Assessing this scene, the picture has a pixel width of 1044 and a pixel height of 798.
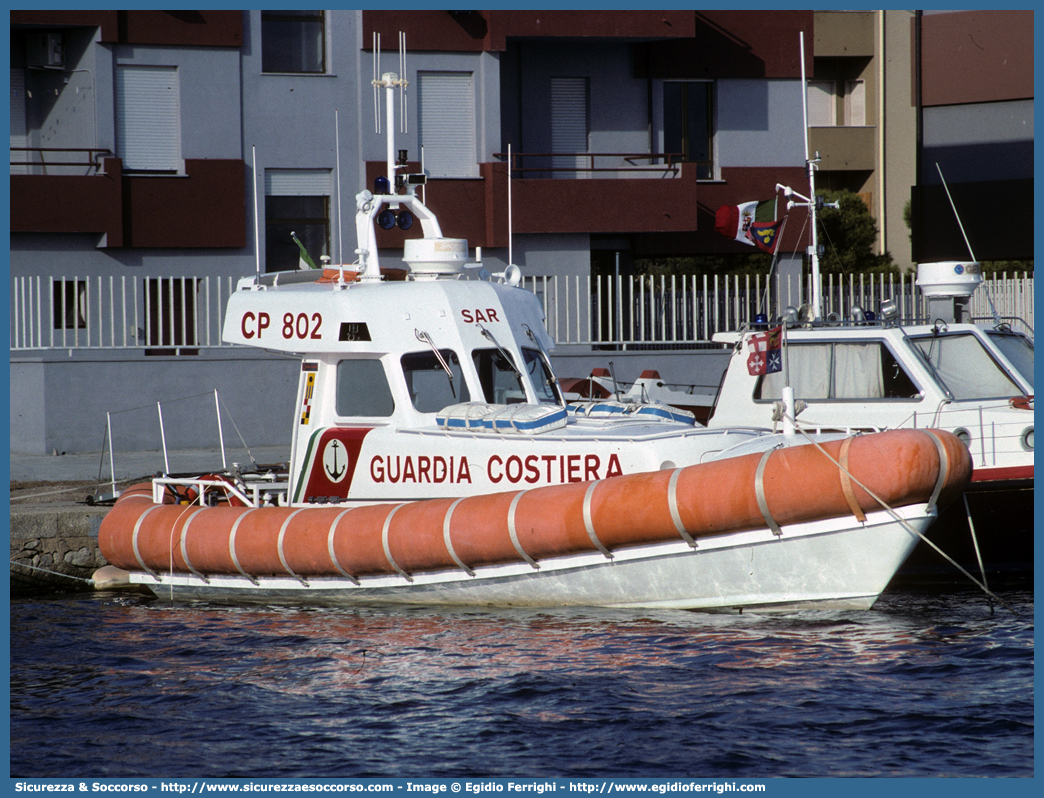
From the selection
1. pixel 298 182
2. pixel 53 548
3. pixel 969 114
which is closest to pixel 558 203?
pixel 298 182

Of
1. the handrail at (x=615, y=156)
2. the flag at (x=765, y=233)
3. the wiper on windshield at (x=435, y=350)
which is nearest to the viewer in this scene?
the wiper on windshield at (x=435, y=350)

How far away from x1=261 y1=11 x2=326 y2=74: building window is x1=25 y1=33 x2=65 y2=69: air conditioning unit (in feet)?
10.4

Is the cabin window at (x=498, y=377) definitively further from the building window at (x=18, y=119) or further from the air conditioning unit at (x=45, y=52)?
the building window at (x=18, y=119)

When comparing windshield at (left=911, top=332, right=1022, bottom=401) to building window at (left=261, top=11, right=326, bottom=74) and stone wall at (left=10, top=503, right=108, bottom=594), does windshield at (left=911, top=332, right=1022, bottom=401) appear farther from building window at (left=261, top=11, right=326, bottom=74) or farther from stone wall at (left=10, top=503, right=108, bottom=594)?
building window at (left=261, top=11, right=326, bottom=74)

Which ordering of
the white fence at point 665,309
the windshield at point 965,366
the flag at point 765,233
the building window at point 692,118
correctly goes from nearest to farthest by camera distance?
the windshield at point 965,366
the flag at point 765,233
the white fence at point 665,309
the building window at point 692,118

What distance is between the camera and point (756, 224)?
1256 centimetres

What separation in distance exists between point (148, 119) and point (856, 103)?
20438mm

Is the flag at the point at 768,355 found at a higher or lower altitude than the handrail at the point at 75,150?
lower

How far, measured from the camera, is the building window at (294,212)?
2023cm

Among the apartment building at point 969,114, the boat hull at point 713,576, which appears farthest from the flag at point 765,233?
the apartment building at point 969,114

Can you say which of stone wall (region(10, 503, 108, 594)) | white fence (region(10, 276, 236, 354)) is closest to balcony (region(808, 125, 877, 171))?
white fence (region(10, 276, 236, 354))

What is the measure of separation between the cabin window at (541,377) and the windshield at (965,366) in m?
3.21

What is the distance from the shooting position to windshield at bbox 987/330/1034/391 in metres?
10.7
